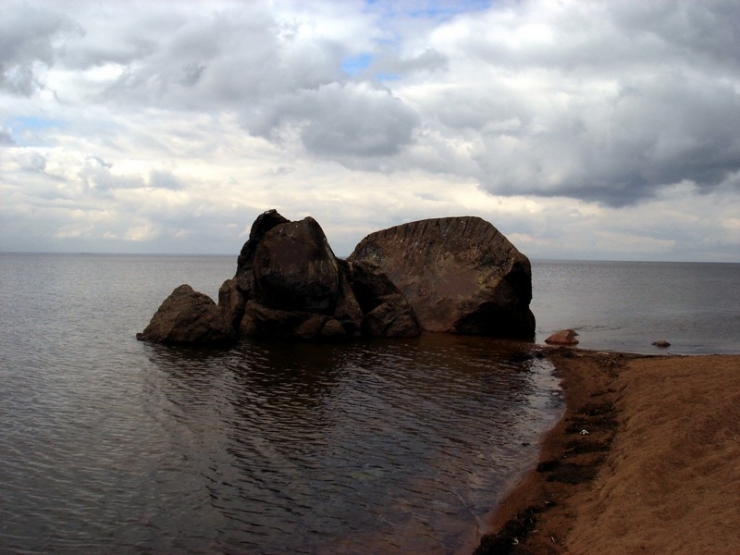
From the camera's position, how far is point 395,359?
27922 mm

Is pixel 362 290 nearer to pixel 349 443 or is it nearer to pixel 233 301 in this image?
pixel 233 301

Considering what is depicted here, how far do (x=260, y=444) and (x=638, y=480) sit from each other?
359 inches

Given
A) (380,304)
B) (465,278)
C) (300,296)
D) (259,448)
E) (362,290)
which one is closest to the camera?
(259,448)

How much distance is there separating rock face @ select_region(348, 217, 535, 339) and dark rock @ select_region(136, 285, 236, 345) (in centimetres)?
1028

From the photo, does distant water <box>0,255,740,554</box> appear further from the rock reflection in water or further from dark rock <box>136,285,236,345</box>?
dark rock <box>136,285,236,345</box>

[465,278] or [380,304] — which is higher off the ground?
[465,278]

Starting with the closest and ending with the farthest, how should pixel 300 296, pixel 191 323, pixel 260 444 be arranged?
pixel 260 444 < pixel 191 323 < pixel 300 296

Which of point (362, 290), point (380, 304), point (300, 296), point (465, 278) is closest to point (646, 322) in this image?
point (465, 278)

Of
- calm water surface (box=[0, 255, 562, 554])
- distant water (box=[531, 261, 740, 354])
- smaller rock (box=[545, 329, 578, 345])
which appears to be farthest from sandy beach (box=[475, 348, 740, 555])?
distant water (box=[531, 261, 740, 354])

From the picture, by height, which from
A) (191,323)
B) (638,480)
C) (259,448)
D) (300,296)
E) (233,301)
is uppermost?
(300,296)

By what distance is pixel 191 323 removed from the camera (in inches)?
1198

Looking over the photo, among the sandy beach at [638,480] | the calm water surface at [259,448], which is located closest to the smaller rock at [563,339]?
the calm water surface at [259,448]

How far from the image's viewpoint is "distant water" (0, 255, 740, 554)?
11.0 m

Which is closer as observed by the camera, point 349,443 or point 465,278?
point 349,443
